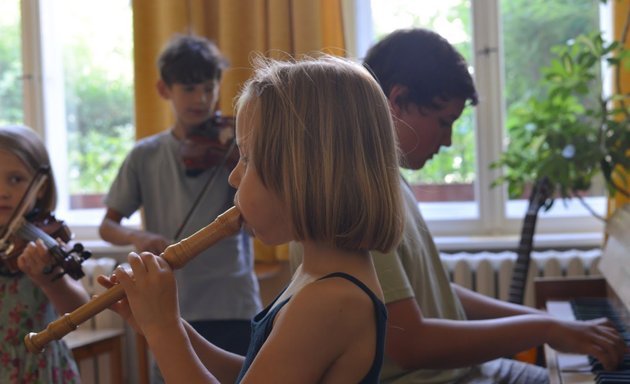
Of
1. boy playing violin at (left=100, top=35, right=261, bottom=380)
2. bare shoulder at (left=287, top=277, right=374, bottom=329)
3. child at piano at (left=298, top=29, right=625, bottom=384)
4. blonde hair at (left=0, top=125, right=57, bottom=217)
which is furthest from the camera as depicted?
boy playing violin at (left=100, top=35, right=261, bottom=380)

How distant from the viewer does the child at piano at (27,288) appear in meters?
1.96

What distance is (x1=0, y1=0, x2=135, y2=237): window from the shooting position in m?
4.12

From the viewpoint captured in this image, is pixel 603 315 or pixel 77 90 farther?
pixel 77 90

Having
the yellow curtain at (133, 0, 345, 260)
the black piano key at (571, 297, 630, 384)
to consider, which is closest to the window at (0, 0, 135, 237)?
the yellow curtain at (133, 0, 345, 260)

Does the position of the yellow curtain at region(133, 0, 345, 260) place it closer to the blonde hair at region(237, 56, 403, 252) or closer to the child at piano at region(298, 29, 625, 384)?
the child at piano at region(298, 29, 625, 384)

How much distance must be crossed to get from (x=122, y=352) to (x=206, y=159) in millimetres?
1307

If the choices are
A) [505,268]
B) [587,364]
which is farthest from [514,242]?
[587,364]

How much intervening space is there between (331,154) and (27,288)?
124cm

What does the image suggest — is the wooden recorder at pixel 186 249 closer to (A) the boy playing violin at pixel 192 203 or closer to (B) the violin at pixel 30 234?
(B) the violin at pixel 30 234

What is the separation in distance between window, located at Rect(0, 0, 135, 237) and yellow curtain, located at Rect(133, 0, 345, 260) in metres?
0.51

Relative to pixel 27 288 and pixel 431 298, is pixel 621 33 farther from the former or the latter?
pixel 27 288

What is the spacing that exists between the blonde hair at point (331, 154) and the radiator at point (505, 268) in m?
2.35

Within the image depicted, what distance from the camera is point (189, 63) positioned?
2.77 m

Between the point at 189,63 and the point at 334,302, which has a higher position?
the point at 189,63
